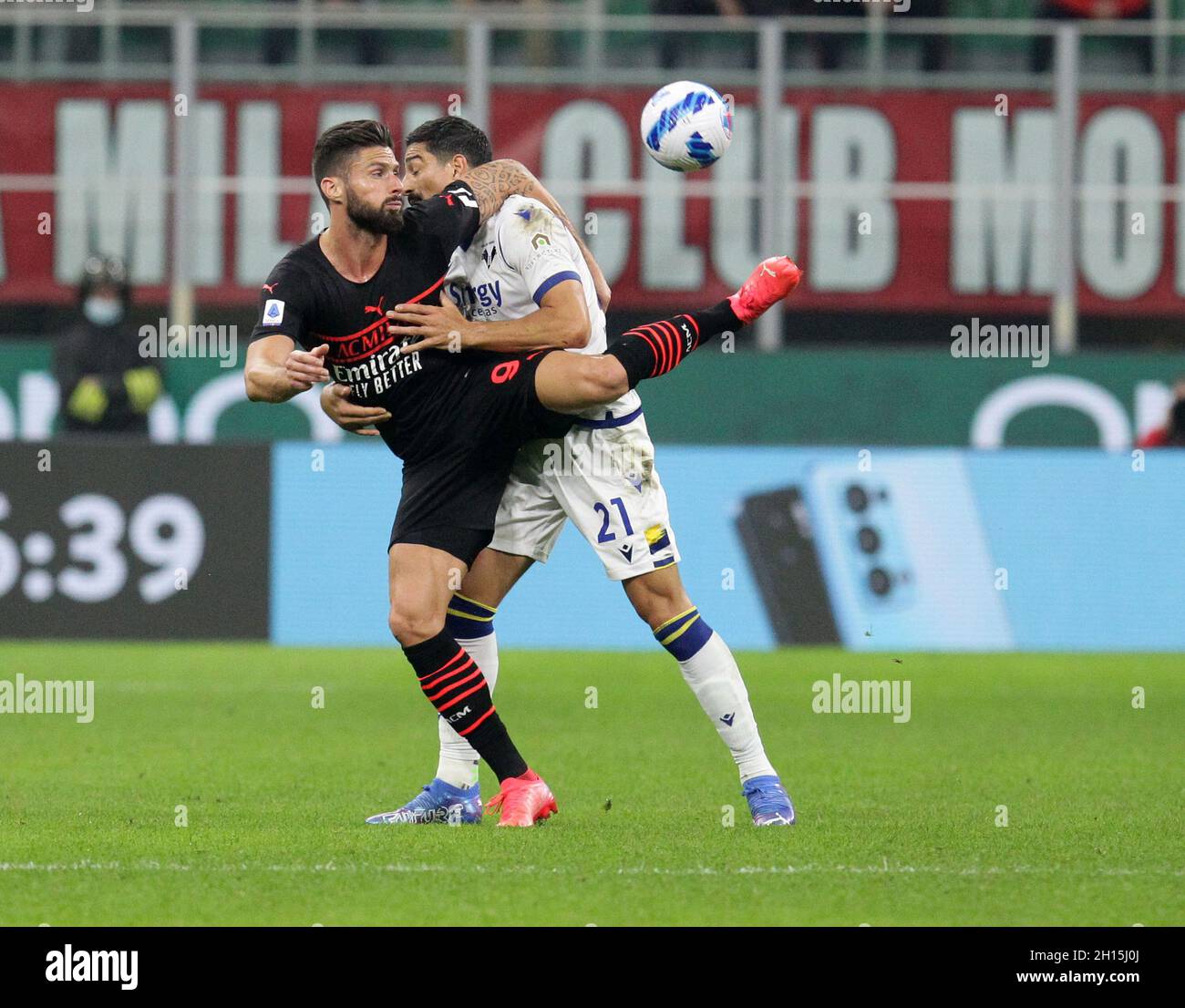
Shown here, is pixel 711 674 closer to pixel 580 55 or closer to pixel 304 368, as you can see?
pixel 304 368

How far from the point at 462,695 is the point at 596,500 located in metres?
0.80

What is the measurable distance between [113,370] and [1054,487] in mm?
6901

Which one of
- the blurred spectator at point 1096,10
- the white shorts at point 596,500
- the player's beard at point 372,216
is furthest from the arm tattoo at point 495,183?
the blurred spectator at point 1096,10

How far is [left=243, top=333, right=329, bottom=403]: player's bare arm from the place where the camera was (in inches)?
244

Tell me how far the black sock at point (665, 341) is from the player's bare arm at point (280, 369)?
1019 mm

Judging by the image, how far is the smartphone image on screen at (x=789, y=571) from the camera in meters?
13.9

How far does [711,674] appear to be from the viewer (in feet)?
22.6

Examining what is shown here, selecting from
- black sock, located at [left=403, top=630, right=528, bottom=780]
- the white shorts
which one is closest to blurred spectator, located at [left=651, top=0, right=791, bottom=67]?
the white shorts

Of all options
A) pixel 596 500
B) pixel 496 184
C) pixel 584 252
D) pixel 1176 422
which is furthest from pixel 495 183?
pixel 1176 422

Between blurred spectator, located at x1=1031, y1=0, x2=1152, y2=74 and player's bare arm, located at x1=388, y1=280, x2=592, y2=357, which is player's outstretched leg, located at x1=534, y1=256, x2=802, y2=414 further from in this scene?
blurred spectator, located at x1=1031, y1=0, x2=1152, y2=74

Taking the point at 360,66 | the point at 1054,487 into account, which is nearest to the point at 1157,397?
the point at 1054,487
